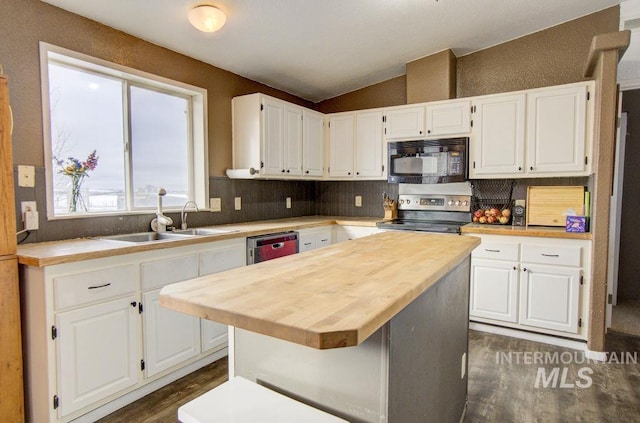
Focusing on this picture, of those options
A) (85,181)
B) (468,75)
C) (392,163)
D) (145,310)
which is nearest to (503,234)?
(392,163)

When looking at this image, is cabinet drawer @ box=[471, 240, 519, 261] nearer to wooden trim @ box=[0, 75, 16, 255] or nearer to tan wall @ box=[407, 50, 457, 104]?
tan wall @ box=[407, 50, 457, 104]

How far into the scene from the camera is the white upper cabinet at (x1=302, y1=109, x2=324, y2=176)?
4.02m

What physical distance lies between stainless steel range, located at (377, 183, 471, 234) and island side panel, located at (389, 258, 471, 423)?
1.71 m

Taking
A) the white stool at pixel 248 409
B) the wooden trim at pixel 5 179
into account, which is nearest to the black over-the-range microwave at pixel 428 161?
the white stool at pixel 248 409

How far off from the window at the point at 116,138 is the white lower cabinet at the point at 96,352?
2.48ft

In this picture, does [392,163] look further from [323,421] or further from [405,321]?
[323,421]

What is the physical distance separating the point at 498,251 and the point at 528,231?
28 centimetres

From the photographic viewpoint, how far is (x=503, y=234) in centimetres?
312

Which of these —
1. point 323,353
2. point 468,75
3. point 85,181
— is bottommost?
point 323,353

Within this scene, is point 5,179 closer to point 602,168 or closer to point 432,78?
point 432,78

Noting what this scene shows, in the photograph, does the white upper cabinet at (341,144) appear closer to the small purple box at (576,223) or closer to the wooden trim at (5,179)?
the small purple box at (576,223)

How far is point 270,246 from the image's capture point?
123 inches

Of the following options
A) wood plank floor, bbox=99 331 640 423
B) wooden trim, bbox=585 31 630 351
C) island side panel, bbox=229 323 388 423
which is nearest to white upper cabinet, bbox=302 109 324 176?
wood plank floor, bbox=99 331 640 423

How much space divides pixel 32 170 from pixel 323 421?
7.29 feet
